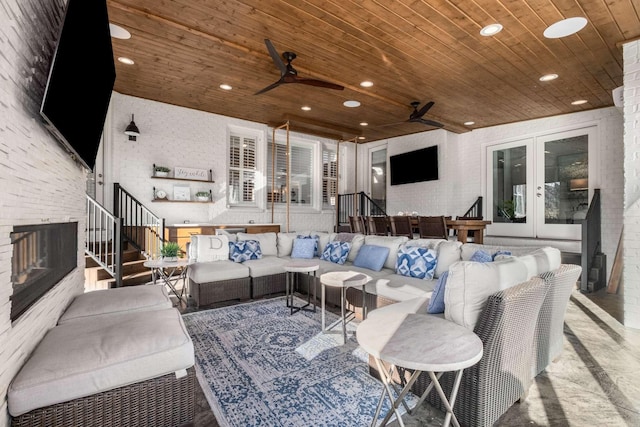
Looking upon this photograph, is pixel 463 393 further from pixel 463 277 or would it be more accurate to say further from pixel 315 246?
pixel 315 246

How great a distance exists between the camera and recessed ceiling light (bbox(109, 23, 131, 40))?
330 centimetres

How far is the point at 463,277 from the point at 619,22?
345cm

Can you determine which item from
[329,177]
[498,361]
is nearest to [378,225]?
[329,177]

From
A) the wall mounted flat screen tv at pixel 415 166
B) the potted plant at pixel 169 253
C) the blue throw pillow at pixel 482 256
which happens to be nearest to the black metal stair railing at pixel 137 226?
the potted plant at pixel 169 253

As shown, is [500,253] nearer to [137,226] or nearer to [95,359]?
[95,359]

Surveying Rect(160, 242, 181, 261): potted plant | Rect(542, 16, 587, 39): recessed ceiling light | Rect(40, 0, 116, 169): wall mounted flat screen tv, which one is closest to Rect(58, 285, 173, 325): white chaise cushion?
Rect(40, 0, 116, 169): wall mounted flat screen tv

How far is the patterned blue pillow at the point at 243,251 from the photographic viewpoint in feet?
14.6

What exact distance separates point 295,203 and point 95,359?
6692 mm

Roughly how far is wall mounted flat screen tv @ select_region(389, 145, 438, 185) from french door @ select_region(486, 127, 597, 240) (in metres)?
1.20

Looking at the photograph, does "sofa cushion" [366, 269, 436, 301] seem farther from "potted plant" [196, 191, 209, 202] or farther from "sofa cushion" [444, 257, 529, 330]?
"potted plant" [196, 191, 209, 202]

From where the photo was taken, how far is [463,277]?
167 cm

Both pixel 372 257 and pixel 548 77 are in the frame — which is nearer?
pixel 372 257

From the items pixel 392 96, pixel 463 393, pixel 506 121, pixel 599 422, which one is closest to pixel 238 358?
pixel 463 393

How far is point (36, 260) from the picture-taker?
1.75m
